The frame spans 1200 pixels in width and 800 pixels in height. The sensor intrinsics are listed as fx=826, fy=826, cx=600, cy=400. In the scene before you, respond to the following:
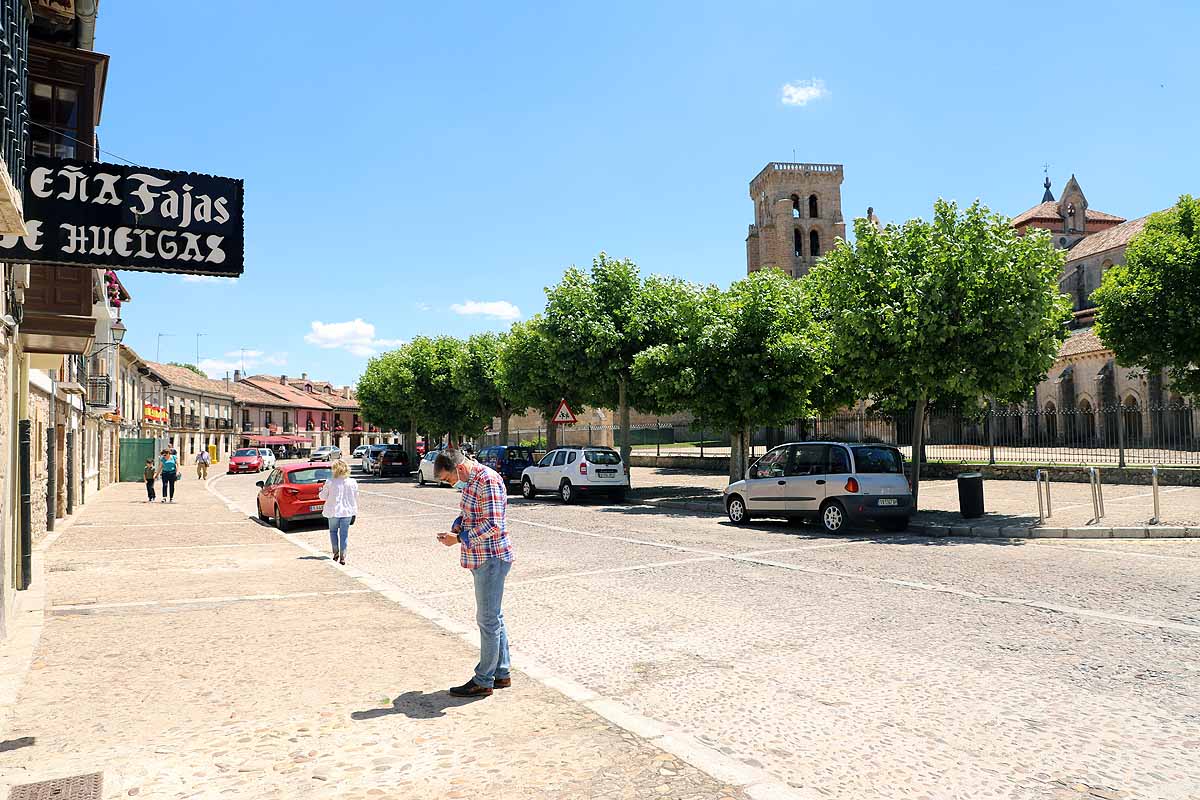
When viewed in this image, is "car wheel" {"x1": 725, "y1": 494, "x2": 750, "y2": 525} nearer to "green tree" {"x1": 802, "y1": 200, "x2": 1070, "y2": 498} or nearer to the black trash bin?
"green tree" {"x1": 802, "y1": 200, "x2": 1070, "y2": 498}

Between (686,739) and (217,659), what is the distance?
3.95m

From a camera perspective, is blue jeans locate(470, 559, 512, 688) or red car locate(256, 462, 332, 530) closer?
blue jeans locate(470, 559, 512, 688)

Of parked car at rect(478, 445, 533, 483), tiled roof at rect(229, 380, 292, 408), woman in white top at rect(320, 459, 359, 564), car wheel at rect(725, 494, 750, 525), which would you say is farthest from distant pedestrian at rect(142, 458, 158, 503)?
tiled roof at rect(229, 380, 292, 408)

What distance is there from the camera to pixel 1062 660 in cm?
591

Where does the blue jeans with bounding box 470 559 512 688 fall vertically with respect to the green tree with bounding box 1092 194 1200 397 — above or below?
below

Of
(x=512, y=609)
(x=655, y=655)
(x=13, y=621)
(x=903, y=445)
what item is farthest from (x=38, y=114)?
(x=903, y=445)

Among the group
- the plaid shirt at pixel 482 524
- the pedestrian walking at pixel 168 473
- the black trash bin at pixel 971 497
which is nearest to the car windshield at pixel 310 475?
the pedestrian walking at pixel 168 473

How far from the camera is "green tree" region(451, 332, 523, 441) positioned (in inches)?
1529

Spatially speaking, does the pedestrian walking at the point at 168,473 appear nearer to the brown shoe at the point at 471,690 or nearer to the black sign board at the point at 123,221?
the black sign board at the point at 123,221

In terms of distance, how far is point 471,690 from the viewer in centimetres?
539

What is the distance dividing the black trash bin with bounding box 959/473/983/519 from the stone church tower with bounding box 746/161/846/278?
59.0 m

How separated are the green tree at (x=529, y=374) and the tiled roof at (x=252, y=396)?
2317 inches

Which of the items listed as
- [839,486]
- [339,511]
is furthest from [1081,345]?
[339,511]

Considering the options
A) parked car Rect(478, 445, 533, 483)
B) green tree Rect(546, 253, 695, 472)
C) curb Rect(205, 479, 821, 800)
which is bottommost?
curb Rect(205, 479, 821, 800)
